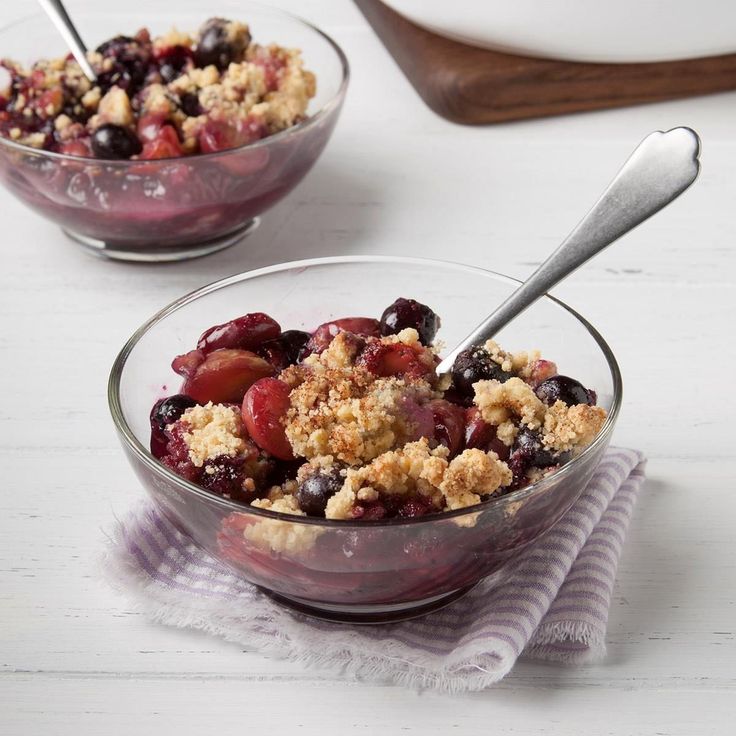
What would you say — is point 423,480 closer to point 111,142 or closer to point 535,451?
point 535,451

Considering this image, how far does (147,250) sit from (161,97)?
23 cm

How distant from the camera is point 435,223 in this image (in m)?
1.91

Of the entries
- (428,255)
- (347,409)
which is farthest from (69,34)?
(347,409)

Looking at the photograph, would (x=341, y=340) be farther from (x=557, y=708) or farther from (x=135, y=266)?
(x=135, y=266)

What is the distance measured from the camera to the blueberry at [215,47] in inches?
72.4

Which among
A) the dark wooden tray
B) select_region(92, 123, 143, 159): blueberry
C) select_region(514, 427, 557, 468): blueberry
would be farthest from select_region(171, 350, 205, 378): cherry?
the dark wooden tray

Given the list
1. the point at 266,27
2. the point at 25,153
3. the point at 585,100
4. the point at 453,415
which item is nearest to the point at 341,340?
the point at 453,415

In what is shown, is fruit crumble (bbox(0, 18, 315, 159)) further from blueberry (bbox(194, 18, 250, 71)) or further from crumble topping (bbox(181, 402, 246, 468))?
crumble topping (bbox(181, 402, 246, 468))

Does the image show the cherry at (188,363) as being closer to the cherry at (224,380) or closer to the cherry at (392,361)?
the cherry at (224,380)

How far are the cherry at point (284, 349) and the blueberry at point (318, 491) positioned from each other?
0.73 ft

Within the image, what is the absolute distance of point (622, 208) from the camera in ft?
4.01

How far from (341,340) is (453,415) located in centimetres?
14

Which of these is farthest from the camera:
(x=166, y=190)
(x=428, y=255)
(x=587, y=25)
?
(x=587, y=25)

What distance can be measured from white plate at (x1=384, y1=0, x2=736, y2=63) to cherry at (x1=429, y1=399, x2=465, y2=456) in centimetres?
117
